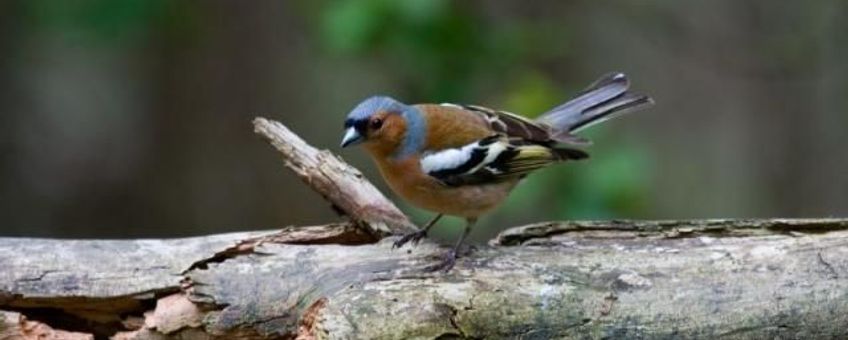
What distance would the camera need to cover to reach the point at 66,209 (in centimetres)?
888

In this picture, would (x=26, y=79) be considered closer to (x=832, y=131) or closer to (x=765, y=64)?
(x=765, y=64)

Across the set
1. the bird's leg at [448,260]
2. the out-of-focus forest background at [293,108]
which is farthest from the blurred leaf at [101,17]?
the bird's leg at [448,260]

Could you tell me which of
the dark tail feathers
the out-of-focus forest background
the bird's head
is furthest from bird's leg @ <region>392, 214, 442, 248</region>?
the out-of-focus forest background

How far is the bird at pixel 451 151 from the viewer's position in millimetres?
4137

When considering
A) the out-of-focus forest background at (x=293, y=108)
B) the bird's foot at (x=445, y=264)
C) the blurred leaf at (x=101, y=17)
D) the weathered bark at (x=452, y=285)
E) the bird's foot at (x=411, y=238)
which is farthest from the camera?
the out-of-focus forest background at (x=293, y=108)

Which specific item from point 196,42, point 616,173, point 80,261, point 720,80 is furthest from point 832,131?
point 80,261

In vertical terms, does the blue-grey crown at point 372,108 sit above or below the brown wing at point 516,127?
above

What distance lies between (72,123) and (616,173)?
4851mm

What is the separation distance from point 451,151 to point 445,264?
27.6 inches

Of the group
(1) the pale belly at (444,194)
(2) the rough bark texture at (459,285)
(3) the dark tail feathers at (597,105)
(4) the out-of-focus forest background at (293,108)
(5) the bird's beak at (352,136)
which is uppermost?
(4) the out-of-focus forest background at (293,108)

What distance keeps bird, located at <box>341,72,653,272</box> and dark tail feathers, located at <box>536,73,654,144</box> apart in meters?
0.19

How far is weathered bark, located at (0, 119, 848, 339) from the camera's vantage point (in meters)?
3.36

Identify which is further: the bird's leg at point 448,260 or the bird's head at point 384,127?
the bird's head at point 384,127

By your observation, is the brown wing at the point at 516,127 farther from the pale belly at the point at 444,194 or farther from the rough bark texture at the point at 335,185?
the rough bark texture at the point at 335,185
